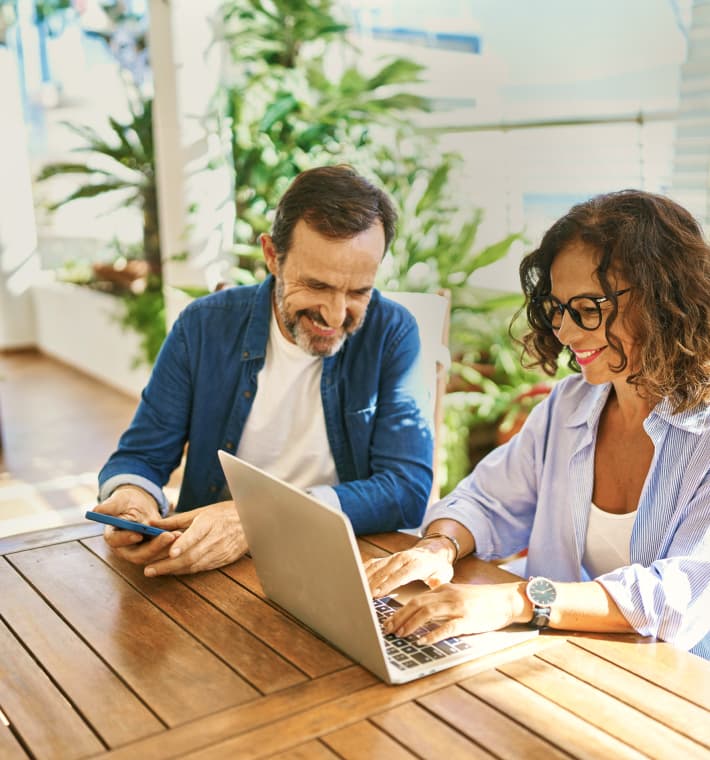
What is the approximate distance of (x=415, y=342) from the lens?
2012 mm

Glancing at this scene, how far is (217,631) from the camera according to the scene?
1282 millimetres

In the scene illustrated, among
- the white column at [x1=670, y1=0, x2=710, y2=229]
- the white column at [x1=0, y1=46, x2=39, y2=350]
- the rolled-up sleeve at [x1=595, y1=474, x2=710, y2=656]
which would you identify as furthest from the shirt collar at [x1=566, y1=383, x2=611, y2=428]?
the white column at [x1=0, y1=46, x2=39, y2=350]

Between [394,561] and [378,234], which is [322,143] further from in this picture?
[394,561]

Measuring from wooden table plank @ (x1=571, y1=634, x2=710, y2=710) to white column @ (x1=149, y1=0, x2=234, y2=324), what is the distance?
3.25 meters

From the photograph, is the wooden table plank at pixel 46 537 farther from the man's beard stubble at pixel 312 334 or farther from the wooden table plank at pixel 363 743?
the wooden table plank at pixel 363 743

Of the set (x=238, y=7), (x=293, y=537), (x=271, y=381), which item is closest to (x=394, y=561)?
(x=293, y=537)

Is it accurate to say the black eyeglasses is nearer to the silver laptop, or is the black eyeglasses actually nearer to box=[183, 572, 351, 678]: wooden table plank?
the silver laptop

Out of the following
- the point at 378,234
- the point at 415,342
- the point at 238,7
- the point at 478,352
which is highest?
the point at 238,7

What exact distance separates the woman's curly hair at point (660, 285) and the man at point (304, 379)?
Answer: 0.53 metres

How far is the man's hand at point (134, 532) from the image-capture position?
1519mm

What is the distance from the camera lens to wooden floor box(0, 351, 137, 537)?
3908 mm

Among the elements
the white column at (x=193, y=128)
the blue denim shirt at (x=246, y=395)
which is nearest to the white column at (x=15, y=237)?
the white column at (x=193, y=128)

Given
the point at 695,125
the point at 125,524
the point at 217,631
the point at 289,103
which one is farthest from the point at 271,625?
the point at 289,103

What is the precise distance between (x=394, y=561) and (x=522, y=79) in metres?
2.86
